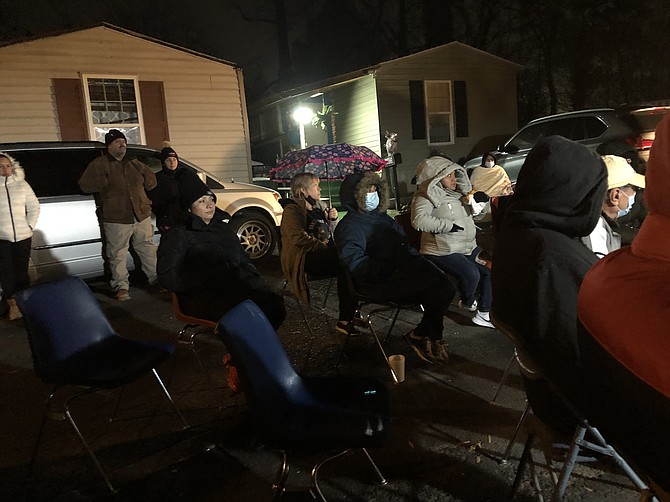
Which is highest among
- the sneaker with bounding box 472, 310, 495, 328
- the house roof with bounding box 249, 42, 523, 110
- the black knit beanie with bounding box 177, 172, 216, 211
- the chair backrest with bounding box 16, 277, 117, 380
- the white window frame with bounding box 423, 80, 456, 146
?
the house roof with bounding box 249, 42, 523, 110

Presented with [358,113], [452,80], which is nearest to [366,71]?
[358,113]

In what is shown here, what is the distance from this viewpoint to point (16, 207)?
583cm

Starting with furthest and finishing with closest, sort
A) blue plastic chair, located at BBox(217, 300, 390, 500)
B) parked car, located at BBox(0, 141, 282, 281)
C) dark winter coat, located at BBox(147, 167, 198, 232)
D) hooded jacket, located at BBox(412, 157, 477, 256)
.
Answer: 1. dark winter coat, located at BBox(147, 167, 198, 232)
2. parked car, located at BBox(0, 141, 282, 281)
3. hooded jacket, located at BBox(412, 157, 477, 256)
4. blue plastic chair, located at BBox(217, 300, 390, 500)

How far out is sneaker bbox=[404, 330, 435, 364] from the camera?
13.9 feet

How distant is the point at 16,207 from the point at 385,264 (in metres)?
4.30

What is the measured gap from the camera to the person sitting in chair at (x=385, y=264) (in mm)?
4074

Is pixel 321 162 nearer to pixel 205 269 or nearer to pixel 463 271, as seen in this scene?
pixel 463 271

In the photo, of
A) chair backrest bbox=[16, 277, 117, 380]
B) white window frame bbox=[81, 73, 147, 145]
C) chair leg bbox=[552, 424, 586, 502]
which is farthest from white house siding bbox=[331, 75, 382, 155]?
chair leg bbox=[552, 424, 586, 502]

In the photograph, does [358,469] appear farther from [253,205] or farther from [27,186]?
[253,205]

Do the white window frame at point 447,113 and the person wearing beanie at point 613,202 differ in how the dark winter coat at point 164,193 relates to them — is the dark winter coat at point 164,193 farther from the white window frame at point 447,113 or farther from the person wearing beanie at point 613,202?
the white window frame at point 447,113

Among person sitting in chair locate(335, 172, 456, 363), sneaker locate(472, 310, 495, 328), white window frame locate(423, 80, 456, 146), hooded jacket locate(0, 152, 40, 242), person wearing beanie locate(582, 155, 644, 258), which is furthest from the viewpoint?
white window frame locate(423, 80, 456, 146)

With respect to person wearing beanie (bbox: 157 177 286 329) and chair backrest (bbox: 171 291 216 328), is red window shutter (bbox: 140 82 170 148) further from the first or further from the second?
chair backrest (bbox: 171 291 216 328)

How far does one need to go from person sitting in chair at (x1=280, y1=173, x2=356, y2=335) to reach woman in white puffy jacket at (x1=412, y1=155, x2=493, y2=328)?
881 millimetres

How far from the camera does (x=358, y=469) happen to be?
2.88 metres
